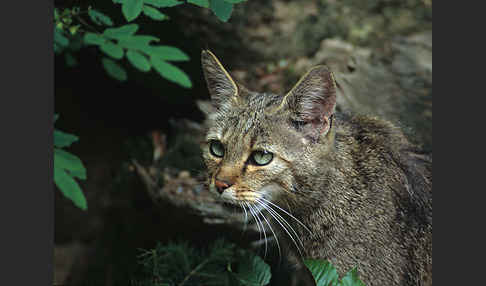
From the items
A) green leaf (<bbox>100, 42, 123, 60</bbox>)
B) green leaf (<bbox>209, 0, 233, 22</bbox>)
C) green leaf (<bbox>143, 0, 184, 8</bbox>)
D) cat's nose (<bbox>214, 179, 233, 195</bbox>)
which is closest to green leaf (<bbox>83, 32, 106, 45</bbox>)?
green leaf (<bbox>100, 42, 123, 60</bbox>)

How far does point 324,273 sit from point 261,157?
0.76 m

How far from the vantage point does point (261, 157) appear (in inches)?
104

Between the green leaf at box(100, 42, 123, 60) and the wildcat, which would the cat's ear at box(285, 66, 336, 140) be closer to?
the wildcat

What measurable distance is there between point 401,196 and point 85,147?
3257mm

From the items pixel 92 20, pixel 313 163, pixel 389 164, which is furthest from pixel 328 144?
pixel 92 20

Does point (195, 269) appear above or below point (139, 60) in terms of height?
below

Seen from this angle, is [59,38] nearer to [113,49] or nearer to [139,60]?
[113,49]

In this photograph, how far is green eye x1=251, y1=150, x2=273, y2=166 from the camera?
262 centimetres

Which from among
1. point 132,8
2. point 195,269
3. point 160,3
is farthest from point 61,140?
point 195,269

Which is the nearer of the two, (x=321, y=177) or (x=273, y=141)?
(x=273, y=141)

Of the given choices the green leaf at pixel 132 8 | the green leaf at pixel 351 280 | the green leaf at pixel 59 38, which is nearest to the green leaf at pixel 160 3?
the green leaf at pixel 132 8

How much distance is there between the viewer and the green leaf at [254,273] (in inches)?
118

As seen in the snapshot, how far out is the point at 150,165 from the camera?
4.48 m

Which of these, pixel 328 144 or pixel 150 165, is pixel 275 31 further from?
pixel 328 144
